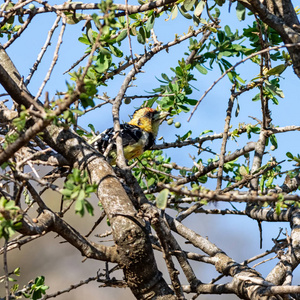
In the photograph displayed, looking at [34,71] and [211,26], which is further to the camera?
[211,26]

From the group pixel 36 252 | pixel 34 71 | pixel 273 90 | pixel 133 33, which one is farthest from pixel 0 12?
pixel 36 252

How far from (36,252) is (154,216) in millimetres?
4085

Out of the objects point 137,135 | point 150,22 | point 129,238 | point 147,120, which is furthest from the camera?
point 147,120

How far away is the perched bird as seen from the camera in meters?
4.65

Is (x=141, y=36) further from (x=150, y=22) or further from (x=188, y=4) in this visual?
(x=188, y=4)

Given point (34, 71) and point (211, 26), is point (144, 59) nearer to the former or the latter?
point (211, 26)

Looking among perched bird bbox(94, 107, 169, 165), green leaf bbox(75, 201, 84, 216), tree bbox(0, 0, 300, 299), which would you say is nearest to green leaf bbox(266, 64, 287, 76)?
tree bbox(0, 0, 300, 299)

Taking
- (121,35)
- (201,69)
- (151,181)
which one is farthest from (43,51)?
(151,181)

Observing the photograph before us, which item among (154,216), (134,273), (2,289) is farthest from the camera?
(2,289)

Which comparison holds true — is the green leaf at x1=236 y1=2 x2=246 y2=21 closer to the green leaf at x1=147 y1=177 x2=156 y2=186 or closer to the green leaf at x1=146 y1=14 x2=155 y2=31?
the green leaf at x1=146 y1=14 x2=155 y2=31

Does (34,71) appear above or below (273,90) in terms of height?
above

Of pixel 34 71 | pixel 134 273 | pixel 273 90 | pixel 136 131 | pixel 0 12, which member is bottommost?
pixel 134 273

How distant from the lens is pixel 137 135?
512 centimetres

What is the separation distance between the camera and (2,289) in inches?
231
